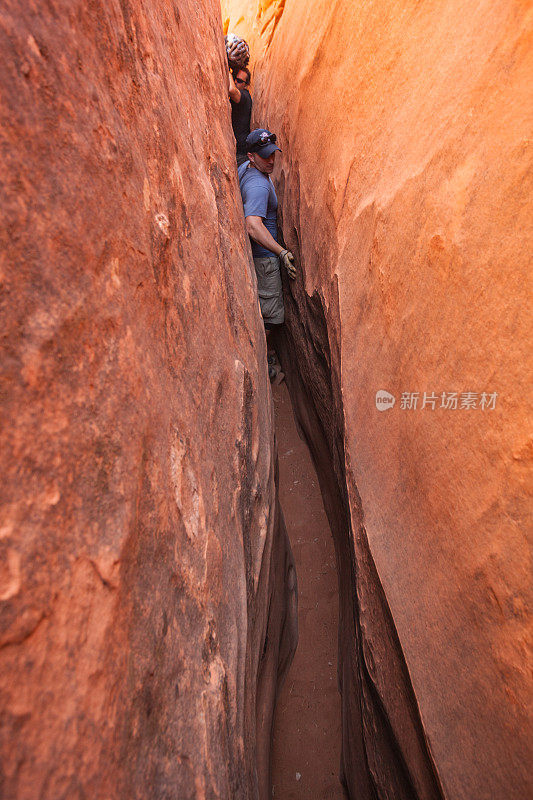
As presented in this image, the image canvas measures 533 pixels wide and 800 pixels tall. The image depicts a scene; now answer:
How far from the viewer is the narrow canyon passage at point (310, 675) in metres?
1.76

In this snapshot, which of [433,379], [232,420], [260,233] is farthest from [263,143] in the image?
[433,379]

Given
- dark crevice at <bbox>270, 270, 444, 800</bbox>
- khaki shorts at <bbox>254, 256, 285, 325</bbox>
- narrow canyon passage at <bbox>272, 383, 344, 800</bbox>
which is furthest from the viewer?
khaki shorts at <bbox>254, 256, 285, 325</bbox>

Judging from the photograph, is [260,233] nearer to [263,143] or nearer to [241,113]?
[263,143]

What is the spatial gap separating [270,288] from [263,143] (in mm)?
1001

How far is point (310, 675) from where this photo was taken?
6.67 ft

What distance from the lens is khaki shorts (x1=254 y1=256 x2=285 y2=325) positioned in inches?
129

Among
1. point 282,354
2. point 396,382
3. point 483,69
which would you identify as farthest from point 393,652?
point 282,354

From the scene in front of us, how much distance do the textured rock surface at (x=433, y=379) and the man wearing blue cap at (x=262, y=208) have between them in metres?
1.05

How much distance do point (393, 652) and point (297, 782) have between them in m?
0.93

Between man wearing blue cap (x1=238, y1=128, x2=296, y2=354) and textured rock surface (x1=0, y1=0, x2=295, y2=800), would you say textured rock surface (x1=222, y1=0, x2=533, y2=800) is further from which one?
man wearing blue cap (x1=238, y1=128, x2=296, y2=354)

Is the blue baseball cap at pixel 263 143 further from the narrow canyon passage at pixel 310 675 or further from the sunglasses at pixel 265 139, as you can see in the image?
the narrow canyon passage at pixel 310 675

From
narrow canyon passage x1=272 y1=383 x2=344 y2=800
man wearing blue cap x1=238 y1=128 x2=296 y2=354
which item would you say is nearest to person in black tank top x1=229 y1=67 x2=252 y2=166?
man wearing blue cap x1=238 y1=128 x2=296 y2=354

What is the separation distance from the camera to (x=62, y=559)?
58cm

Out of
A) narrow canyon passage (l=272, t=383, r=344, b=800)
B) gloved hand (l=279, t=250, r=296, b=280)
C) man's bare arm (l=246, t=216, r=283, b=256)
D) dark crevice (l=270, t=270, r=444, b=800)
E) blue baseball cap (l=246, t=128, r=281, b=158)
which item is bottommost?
narrow canyon passage (l=272, t=383, r=344, b=800)
